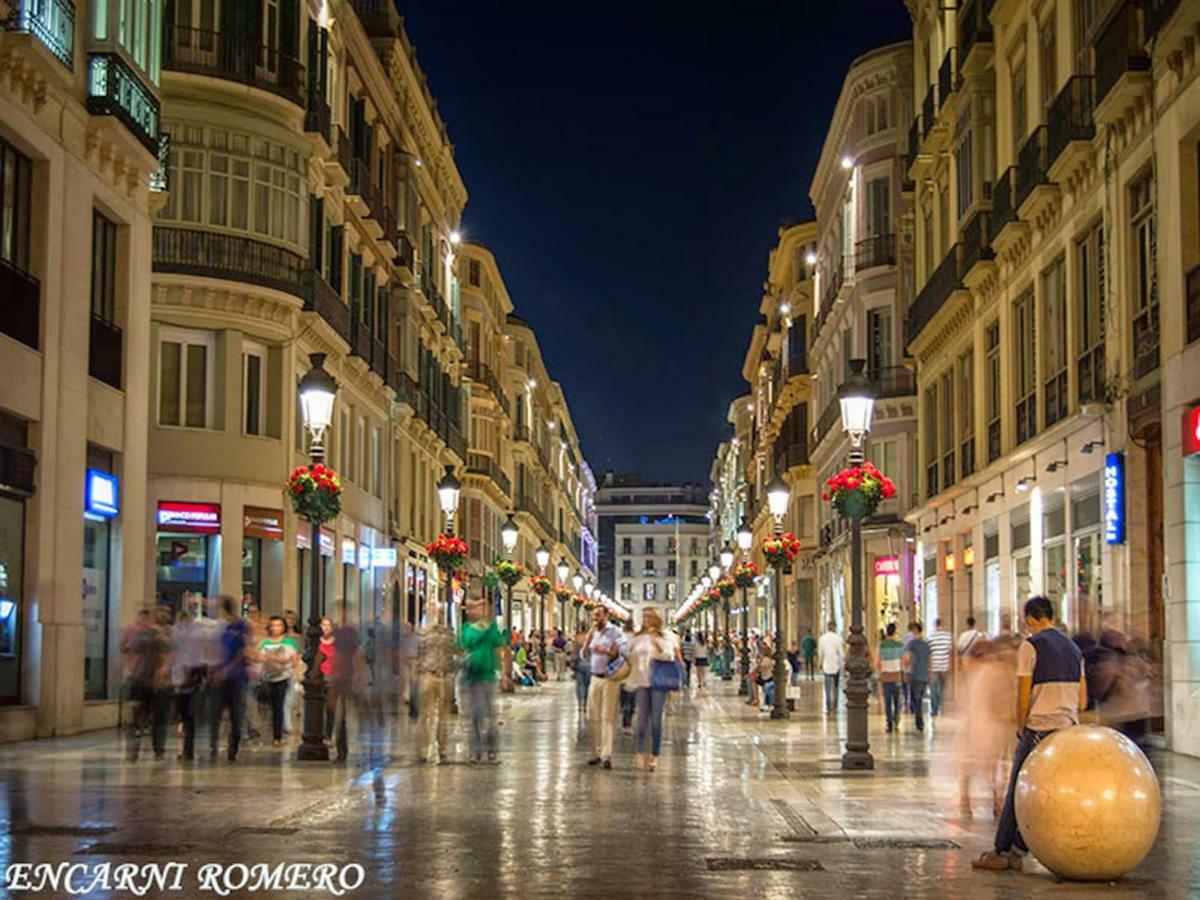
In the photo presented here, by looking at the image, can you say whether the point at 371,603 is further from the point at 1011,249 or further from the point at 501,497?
the point at 501,497

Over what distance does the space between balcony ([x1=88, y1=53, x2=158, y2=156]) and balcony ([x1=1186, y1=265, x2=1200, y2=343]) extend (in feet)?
49.6

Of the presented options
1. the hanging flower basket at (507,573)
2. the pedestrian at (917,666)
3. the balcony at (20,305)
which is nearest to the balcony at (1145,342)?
the pedestrian at (917,666)

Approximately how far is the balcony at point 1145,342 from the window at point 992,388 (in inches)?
404

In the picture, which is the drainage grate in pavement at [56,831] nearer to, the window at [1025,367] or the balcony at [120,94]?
the balcony at [120,94]

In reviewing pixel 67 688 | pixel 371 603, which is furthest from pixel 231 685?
pixel 371 603

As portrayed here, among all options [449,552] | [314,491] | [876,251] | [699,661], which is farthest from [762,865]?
[876,251]

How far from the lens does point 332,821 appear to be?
1406 cm

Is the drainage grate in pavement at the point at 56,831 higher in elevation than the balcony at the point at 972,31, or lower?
lower

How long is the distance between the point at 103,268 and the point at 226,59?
897cm

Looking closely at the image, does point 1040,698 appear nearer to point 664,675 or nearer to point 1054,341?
point 664,675

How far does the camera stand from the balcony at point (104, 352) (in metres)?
26.5

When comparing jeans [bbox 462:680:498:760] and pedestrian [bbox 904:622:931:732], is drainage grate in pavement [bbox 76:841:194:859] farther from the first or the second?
pedestrian [bbox 904:622:931:732]

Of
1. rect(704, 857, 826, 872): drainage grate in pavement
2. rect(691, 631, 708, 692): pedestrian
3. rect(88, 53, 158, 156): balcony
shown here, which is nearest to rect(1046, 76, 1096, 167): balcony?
rect(88, 53, 158, 156): balcony

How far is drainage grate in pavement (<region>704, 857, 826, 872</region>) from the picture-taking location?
1152 cm
